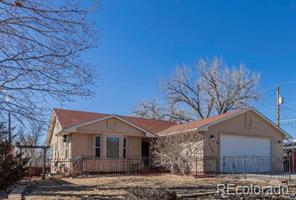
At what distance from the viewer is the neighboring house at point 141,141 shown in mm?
22406

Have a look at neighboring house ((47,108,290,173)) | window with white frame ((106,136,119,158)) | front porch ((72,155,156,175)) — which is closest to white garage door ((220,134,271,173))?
neighboring house ((47,108,290,173))

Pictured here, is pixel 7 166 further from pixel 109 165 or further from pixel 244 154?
pixel 244 154

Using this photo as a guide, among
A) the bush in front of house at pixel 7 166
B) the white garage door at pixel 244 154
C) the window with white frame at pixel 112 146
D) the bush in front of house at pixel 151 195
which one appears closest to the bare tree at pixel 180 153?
the white garage door at pixel 244 154

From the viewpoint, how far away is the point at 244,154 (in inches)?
917

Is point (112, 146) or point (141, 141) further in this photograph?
point (141, 141)

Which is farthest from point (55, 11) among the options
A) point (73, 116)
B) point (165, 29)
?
point (73, 116)

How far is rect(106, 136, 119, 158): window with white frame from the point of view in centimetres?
2336

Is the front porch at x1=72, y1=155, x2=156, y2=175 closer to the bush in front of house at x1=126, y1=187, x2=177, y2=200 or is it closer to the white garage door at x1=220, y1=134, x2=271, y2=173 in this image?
the white garage door at x1=220, y1=134, x2=271, y2=173

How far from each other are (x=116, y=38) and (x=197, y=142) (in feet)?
40.1

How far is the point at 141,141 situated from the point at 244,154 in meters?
6.76

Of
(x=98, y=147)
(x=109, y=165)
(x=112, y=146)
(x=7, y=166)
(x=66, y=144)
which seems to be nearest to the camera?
(x=7, y=166)

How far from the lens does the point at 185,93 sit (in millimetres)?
41250

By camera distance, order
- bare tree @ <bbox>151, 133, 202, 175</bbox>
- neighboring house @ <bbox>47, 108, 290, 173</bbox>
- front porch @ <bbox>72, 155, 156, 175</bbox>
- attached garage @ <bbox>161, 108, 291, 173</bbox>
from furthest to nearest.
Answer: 1. neighboring house @ <bbox>47, 108, 290, 173</bbox>
2. attached garage @ <bbox>161, 108, 291, 173</bbox>
3. front porch @ <bbox>72, 155, 156, 175</bbox>
4. bare tree @ <bbox>151, 133, 202, 175</bbox>

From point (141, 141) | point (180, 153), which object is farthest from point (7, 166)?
point (141, 141)
